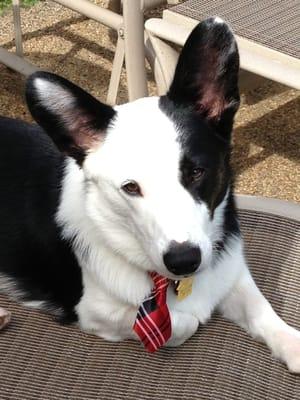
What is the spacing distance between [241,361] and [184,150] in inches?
23.0

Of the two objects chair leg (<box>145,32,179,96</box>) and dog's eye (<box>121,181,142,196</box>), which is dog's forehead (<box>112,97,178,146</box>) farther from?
chair leg (<box>145,32,179,96</box>)

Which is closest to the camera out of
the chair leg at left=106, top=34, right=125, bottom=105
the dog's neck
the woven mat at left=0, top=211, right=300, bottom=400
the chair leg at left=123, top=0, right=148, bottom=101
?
the woven mat at left=0, top=211, right=300, bottom=400

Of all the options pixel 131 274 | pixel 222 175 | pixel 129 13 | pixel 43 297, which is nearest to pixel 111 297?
pixel 131 274

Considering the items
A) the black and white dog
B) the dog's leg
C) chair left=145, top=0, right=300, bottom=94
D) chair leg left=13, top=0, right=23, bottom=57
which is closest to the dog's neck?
the black and white dog

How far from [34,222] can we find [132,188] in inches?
20.6

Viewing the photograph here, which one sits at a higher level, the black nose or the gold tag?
the black nose

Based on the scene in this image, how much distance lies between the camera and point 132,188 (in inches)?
66.2

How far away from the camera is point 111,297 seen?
2010 millimetres

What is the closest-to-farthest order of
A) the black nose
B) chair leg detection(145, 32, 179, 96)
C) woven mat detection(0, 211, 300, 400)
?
the black nose
woven mat detection(0, 211, 300, 400)
chair leg detection(145, 32, 179, 96)

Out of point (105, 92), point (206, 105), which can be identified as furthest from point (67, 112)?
point (105, 92)

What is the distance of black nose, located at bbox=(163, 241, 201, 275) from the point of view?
161 centimetres

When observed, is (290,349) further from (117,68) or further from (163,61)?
(117,68)

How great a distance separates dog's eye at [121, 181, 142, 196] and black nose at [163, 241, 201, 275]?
0.46 ft

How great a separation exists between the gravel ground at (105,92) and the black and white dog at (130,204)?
133 centimetres
